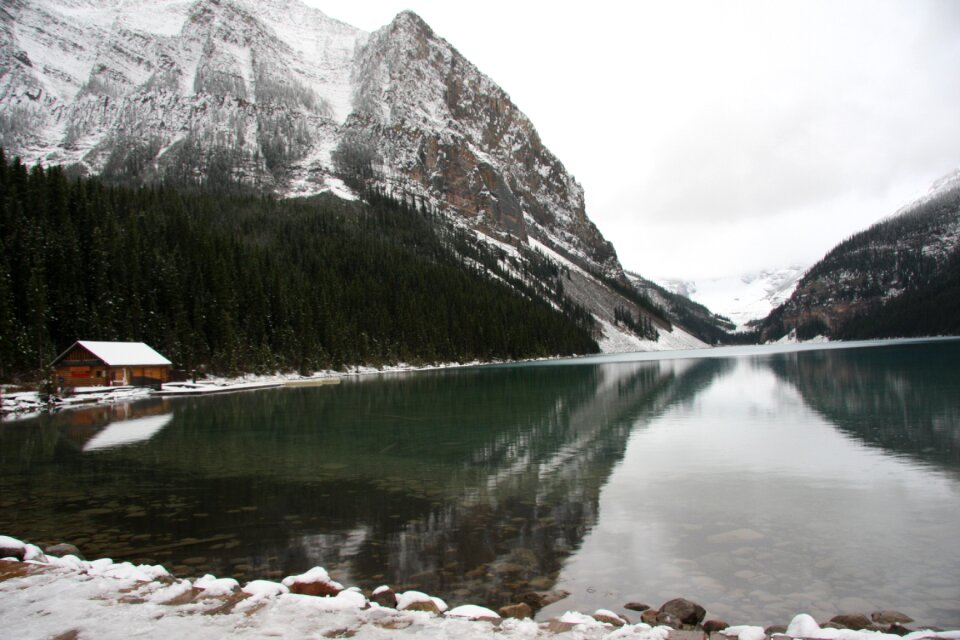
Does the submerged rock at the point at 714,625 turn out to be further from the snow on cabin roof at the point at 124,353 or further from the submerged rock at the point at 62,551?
the snow on cabin roof at the point at 124,353

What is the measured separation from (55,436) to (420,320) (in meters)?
92.6

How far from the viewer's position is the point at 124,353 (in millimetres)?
62500

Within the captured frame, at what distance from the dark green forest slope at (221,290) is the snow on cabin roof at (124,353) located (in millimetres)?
3414

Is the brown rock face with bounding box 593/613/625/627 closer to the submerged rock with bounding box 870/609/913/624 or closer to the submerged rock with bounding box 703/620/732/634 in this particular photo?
the submerged rock with bounding box 703/620/732/634

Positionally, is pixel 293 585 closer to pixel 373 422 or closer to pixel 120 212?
pixel 373 422

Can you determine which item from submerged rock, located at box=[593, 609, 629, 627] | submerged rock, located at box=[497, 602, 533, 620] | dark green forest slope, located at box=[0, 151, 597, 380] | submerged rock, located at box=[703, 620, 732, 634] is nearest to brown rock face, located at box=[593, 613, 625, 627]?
submerged rock, located at box=[593, 609, 629, 627]

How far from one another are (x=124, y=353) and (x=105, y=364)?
3.11m

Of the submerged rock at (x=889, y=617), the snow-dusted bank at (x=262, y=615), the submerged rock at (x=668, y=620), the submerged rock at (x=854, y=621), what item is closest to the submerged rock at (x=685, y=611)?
the submerged rock at (x=668, y=620)

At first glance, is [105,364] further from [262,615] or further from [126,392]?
[262,615]

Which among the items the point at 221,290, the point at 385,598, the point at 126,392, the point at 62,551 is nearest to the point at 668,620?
the point at 385,598

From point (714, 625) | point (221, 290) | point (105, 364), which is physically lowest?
point (714, 625)

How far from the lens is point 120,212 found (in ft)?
310

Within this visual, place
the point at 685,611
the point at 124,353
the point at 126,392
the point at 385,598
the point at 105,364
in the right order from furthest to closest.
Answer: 1. the point at 124,353
2. the point at 105,364
3. the point at 126,392
4. the point at 385,598
5. the point at 685,611

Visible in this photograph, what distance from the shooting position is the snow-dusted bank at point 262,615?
8086 millimetres
